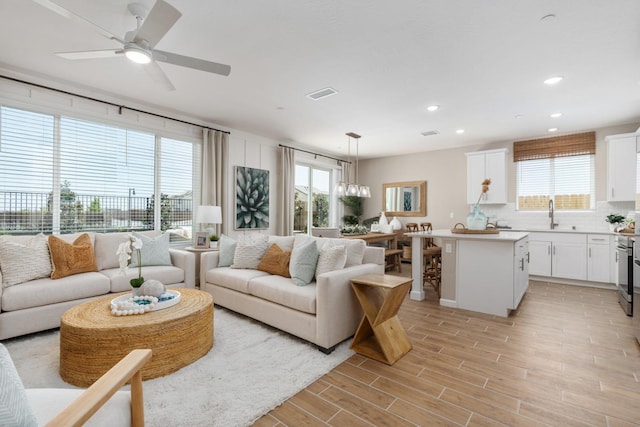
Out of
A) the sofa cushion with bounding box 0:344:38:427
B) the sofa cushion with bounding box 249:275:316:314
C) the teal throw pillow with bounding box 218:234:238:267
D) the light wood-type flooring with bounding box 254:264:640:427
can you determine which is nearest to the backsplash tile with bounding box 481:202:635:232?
the light wood-type flooring with bounding box 254:264:640:427

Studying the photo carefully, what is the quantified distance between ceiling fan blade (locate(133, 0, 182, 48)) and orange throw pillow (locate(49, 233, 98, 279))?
2.34 m

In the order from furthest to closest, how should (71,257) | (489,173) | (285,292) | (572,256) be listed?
(489,173) → (572,256) → (71,257) → (285,292)


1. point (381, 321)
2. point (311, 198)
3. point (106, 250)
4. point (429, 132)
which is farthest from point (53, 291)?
point (429, 132)

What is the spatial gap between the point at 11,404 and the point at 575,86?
5.15 meters

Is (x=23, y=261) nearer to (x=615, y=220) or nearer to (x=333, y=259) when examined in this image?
(x=333, y=259)

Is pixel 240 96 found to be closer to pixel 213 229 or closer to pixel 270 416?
pixel 213 229

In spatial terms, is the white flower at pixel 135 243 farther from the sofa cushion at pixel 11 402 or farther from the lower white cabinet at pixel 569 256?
the lower white cabinet at pixel 569 256

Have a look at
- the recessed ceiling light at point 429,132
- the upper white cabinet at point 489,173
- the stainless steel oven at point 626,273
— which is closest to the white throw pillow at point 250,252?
the recessed ceiling light at point 429,132

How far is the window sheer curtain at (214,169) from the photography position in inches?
196

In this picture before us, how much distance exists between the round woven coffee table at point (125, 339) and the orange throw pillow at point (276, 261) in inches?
40.9

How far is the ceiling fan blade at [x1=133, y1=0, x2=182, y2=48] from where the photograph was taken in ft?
6.22

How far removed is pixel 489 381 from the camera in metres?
2.14

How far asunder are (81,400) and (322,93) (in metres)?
3.69

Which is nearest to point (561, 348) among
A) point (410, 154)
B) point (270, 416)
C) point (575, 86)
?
point (270, 416)
